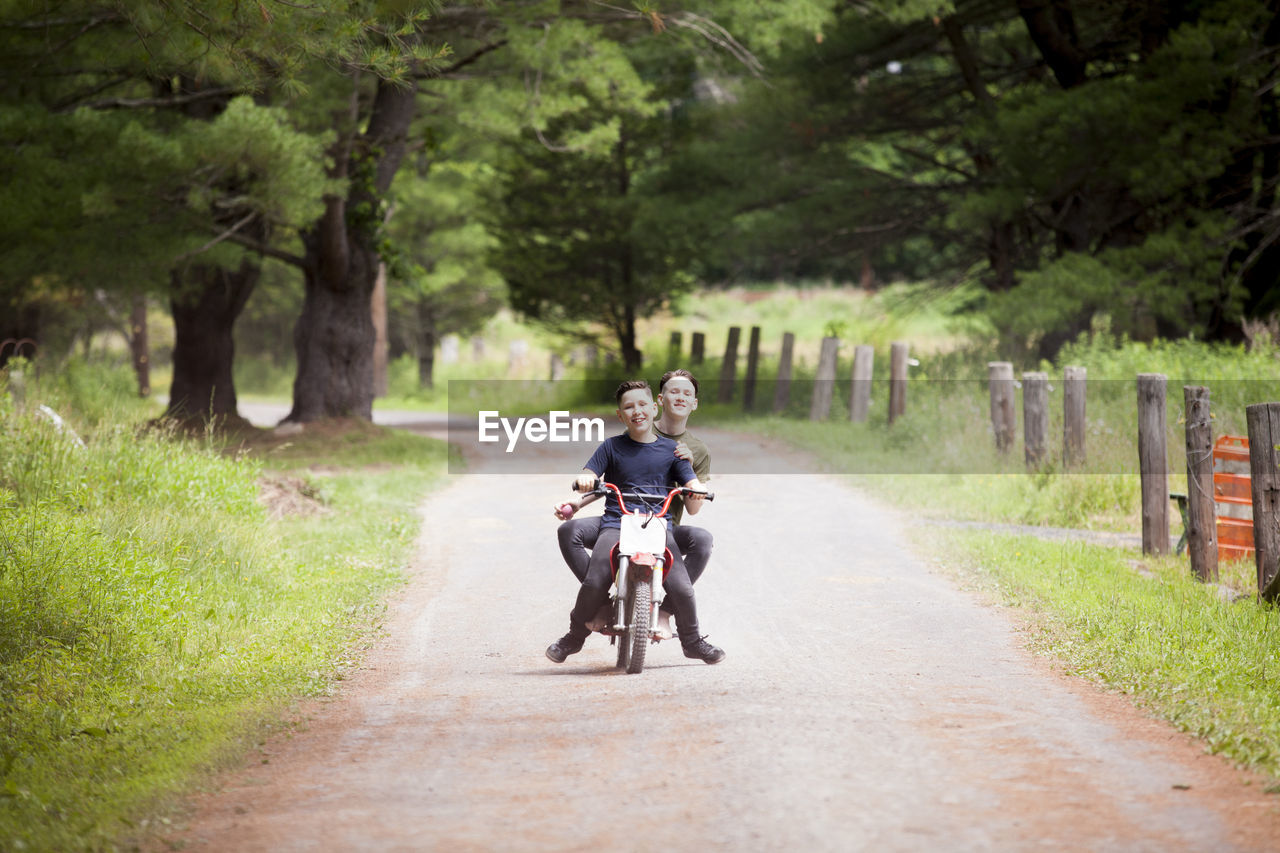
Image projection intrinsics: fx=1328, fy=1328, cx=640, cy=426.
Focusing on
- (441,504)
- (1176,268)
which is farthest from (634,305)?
(441,504)

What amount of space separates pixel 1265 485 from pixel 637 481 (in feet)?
16.3

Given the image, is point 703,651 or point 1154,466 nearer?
point 703,651

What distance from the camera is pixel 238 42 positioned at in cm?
922

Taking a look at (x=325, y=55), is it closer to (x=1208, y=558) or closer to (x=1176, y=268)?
(x=1208, y=558)

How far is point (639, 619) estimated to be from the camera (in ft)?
24.6

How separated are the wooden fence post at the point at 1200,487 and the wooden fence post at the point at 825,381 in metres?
12.9

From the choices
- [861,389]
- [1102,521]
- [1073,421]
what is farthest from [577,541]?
[861,389]

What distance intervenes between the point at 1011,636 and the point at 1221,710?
2.15 m

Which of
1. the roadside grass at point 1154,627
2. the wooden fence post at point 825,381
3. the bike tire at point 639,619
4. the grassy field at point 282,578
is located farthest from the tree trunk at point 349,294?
the bike tire at point 639,619

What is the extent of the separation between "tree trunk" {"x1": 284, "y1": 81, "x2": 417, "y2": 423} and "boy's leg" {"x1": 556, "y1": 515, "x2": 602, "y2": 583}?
14.4 metres

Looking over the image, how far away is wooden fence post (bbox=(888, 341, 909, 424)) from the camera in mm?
20578

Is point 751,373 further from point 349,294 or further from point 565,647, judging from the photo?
point 565,647

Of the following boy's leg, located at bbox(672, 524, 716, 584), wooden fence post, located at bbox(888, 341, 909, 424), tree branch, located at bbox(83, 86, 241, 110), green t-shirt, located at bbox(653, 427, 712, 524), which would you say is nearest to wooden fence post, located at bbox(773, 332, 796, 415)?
wooden fence post, located at bbox(888, 341, 909, 424)

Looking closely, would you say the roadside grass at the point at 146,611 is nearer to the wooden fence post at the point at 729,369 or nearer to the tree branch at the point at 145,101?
the tree branch at the point at 145,101
